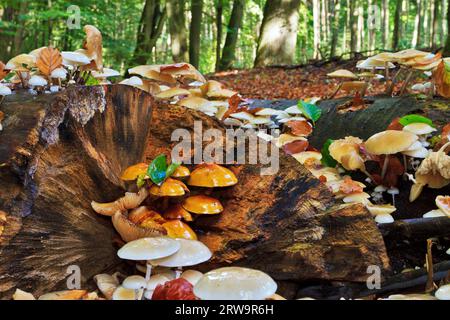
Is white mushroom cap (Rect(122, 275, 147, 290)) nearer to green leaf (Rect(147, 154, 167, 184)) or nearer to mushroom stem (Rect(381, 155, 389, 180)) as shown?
green leaf (Rect(147, 154, 167, 184))

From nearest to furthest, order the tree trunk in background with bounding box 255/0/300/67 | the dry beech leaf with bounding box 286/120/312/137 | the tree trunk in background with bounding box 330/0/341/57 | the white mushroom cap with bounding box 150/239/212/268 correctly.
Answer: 1. the white mushroom cap with bounding box 150/239/212/268
2. the dry beech leaf with bounding box 286/120/312/137
3. the tree trunk in background with bounding box 255/0/300/67
4. the tree trunk in background with bounding box 330/0/341/57

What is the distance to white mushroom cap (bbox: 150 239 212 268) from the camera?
7.00 feet

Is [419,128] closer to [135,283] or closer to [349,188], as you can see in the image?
[349,188]

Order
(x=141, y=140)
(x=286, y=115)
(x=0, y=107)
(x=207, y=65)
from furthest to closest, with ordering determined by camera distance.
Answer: (x=207, y=65) → (x=286, y=115) → (x=141, y=140) → (x=0, y=107)

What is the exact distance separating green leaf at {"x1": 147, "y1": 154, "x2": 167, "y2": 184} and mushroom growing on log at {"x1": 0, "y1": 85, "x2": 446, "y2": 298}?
0.37m

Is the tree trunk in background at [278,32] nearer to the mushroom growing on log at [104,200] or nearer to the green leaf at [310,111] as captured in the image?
the green leaf at [310,111]

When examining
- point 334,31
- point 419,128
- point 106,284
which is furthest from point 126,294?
point 334,31

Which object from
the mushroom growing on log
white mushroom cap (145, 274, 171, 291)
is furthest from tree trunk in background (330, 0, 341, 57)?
white mushroom cap (145, 274, 171, 291)

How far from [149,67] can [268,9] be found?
1122cm

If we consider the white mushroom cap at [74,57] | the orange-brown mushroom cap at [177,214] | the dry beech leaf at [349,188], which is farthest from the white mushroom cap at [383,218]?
the white mushroom cap at [74,57]

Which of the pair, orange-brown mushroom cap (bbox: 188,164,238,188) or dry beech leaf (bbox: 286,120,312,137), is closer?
orange-brown mushroom cap (bbox: 188,164,238,188)

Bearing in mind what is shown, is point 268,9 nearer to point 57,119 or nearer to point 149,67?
point 149,67
